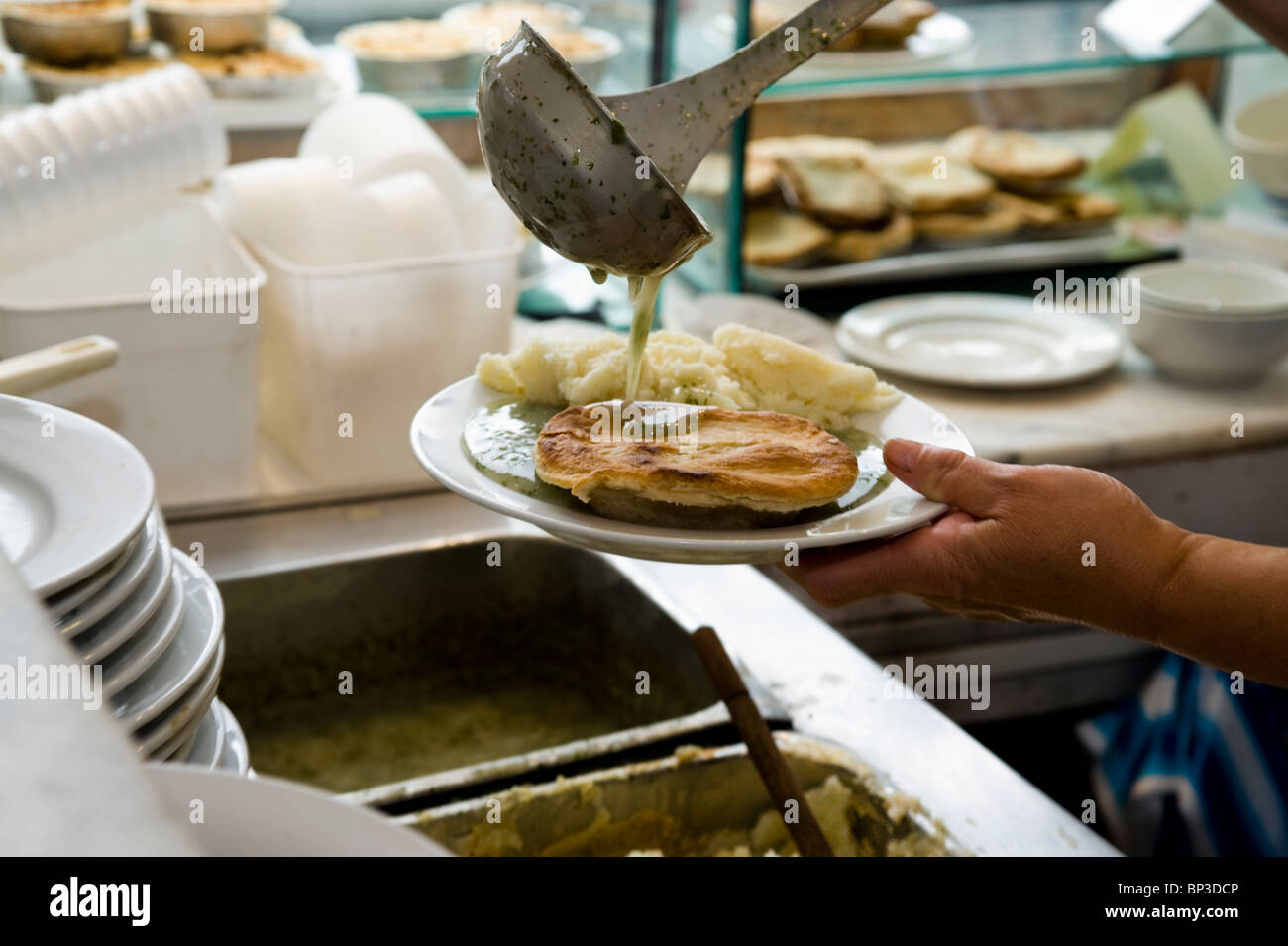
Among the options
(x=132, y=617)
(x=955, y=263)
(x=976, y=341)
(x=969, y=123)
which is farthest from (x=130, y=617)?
(x=969, y=123)

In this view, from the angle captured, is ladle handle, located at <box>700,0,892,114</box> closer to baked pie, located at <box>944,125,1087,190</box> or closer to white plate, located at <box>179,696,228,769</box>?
white plate, located at <box>179,696,228,769</box>

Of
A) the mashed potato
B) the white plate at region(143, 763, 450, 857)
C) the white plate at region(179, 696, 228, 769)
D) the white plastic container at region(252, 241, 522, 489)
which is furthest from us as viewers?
the white plastic container at region(252, 241, 522, 489)

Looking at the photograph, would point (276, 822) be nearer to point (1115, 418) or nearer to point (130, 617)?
point (130, 617)

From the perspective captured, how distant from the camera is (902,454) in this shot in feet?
3.29

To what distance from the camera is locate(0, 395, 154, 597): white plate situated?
2.24ft

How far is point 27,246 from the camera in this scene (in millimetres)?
1636

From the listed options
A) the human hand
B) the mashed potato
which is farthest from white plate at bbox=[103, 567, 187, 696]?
the human hand

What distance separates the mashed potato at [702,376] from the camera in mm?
1145

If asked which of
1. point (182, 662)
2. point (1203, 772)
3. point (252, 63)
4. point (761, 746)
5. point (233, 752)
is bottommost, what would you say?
point (1203, 772)

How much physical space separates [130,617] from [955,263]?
210 cm
